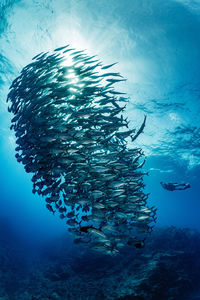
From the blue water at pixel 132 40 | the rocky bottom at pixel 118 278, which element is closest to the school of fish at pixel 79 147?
the rocky bottom at pixel 118 278

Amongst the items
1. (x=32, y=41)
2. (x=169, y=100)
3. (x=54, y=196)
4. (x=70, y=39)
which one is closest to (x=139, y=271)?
(x=54, y=196)

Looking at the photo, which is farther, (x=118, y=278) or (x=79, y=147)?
(x=118, y=278)

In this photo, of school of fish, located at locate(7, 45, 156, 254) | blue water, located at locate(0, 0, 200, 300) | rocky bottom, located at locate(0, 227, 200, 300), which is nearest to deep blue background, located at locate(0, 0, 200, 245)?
blue water, located at locate(0, 0, 200, 300)

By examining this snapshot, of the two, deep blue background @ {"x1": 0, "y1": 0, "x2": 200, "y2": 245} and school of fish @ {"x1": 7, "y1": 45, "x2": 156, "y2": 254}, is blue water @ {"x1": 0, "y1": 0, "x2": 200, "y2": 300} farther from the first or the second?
school of fish @ {"x1": 7, "y1": 45, "x2": 156, "y2": 254}

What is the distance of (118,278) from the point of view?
9727 mm

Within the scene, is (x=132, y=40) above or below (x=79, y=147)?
above

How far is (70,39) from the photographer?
1099 centimetres

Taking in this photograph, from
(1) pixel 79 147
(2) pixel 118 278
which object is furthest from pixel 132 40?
(2) pixel 118 278

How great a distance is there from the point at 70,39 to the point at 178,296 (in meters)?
14.9

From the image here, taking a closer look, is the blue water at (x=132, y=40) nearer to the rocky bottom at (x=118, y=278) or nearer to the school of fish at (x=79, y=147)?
the school of fish at (x=79, y=147)

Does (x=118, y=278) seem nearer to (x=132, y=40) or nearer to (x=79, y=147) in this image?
(x=79, y=147)

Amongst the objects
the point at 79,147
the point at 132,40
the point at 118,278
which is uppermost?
the point at 132,40

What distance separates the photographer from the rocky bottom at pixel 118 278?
8516mm

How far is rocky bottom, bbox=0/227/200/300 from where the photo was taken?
8516mm
